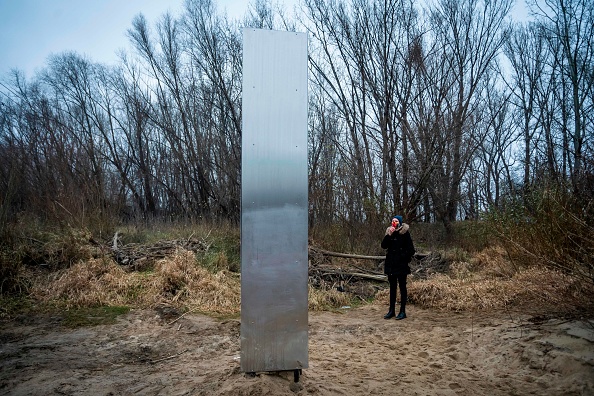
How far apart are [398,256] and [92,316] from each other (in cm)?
545

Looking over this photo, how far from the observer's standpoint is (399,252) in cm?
693

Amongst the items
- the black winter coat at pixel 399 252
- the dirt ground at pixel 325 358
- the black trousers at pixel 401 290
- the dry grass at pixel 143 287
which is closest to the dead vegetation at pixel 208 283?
the dry grass at pixel 143 287

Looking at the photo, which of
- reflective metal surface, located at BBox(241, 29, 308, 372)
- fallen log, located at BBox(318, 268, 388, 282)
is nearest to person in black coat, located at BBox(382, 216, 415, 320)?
fallen log, located at BBox(318, 268, 388, 282)

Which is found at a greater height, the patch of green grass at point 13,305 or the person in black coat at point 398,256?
the person in black coat at point 398,256

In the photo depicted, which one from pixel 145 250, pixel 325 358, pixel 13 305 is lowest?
pixel 325 358

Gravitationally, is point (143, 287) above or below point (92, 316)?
above

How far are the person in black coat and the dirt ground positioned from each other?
375 millimetres

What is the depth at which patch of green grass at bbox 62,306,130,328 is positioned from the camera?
21.4 feet

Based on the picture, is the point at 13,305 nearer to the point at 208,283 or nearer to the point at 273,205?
the point at 208,283

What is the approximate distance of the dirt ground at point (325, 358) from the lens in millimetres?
3887

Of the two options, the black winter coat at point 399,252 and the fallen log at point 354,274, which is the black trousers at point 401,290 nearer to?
the black winter coat at point 399,252

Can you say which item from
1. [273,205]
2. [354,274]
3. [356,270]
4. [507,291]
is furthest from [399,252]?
[273,205]

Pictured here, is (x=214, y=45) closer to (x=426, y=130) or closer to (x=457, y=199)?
(x=426, y=130)

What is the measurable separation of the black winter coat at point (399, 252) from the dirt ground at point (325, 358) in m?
0.90
